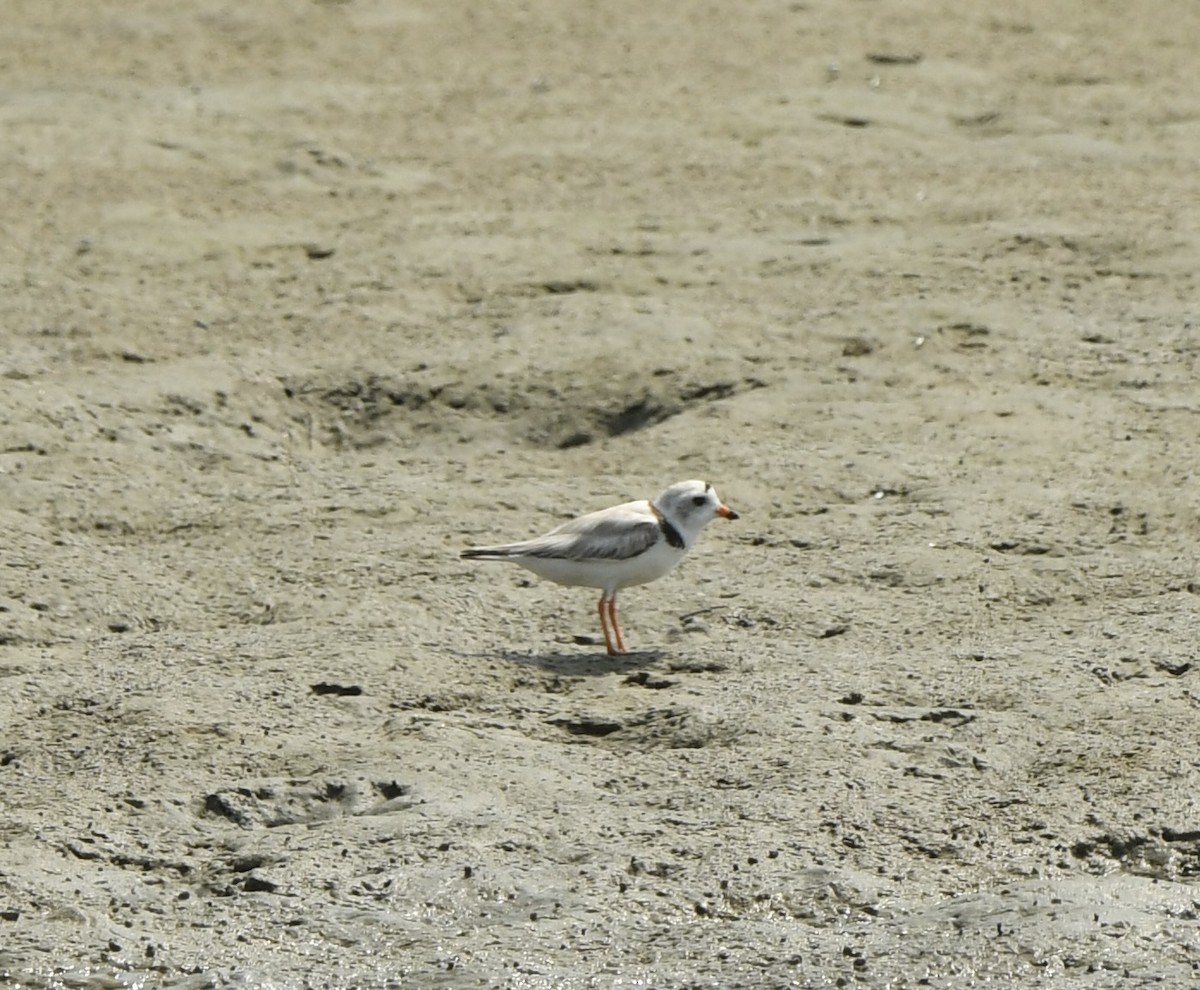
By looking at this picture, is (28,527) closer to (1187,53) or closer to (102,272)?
(102,272)

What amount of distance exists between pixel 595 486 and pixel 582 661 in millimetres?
1430

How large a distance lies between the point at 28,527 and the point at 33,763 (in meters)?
1.74

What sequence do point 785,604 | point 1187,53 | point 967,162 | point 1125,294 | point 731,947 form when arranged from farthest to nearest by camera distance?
point 1187,53, point 967,162, point 1125,294, point 785,604, point 731,947

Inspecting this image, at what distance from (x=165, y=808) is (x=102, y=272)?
449cm

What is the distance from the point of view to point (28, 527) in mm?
7676

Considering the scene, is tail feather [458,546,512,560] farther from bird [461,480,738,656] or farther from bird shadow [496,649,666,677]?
bird shadow [496,649,666,677]

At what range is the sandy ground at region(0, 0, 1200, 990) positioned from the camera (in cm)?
546

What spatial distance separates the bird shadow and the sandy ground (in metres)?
0.05

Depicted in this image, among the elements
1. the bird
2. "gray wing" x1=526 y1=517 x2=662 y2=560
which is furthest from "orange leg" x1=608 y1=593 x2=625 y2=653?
"gray wing" x1=526 y1=517 x2=662 y2=560

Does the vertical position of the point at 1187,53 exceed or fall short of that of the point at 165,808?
it exceeds it

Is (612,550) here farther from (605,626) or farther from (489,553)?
(489,553)

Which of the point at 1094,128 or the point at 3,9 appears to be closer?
the point at 1094,128

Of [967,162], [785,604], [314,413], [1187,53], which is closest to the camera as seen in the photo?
[785,604]

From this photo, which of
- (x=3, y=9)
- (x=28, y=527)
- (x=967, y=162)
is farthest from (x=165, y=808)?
(x=3, y=9)
